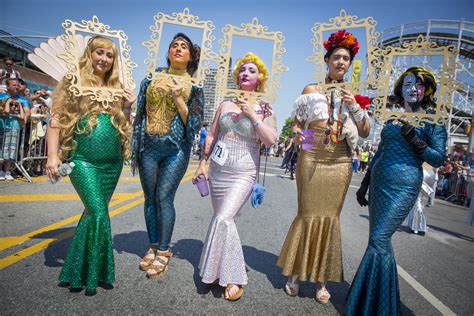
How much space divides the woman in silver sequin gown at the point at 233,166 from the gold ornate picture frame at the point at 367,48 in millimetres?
490

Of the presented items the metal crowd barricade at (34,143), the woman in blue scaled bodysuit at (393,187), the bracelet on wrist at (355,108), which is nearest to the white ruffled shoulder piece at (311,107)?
the bracelet on wrist at (355,108)

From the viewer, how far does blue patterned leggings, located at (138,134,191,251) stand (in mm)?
3012

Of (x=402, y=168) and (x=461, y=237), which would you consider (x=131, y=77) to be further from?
(x=461, y=237)

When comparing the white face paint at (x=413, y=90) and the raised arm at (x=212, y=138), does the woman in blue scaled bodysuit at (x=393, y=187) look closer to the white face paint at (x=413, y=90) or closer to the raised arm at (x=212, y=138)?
the white face paint at (x=413, y=90)

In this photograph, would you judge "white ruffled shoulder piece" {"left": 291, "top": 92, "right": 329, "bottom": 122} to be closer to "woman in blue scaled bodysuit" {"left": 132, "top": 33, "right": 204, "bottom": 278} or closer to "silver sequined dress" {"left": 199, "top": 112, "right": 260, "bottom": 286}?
"silver sequined dress" {"left": 199, "top": 112, "right": 260, "bottom": 286}

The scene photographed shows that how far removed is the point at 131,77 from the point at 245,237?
2695 mm

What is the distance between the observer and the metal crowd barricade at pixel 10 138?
6.75 m

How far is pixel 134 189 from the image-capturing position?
7.29 meters

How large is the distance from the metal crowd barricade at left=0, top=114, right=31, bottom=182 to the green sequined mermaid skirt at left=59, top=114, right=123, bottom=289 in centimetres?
547

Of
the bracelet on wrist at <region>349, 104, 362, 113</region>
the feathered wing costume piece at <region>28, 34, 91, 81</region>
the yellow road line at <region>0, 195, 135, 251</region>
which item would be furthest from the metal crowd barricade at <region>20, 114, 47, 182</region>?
the bracelet on wrist at <region>349, 104, 362, 113</region>

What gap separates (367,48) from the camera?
2705 millimetres

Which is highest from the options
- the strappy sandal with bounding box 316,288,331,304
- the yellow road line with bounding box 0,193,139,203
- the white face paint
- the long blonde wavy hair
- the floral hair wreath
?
the floral hair wreath

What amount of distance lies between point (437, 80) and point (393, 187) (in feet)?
3.15

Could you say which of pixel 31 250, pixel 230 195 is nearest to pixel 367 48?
→ pixel 230 195
